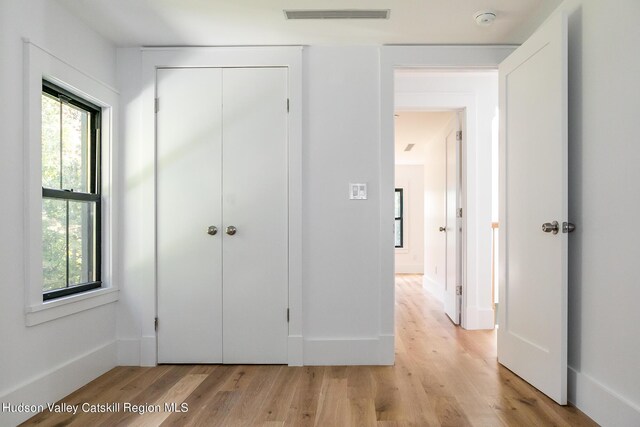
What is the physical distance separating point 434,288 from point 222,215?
3.75m

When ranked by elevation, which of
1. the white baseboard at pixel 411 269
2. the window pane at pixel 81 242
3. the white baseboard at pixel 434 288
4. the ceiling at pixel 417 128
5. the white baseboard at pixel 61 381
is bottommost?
the white baseboard at pixel 411 269

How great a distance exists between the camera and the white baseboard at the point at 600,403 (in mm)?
1851

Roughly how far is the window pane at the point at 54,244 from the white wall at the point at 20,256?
226 mm

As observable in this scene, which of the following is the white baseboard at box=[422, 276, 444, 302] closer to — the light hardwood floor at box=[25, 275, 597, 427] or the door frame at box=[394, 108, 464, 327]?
the door frame at box=[394, 108, 464, 327]

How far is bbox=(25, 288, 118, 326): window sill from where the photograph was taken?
2.17m

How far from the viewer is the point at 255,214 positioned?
2963 mm

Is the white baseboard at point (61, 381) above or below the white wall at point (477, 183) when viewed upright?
below

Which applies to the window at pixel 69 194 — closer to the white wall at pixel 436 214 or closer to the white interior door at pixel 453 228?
the white interior door at pixel 453 228

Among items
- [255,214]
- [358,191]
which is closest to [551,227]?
[358,191]

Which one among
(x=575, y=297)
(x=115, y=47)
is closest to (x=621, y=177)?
(x=575, y=297)

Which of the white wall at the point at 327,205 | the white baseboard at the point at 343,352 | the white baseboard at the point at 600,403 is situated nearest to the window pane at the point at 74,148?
the white wall at the point at 327,205

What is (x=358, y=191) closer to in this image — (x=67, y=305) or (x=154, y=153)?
(x=154, y=153)

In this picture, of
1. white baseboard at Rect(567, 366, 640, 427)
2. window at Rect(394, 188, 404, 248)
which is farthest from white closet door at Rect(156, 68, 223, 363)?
window at Rect(394, 188, 404, 248)

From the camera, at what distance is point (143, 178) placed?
2982 mm
